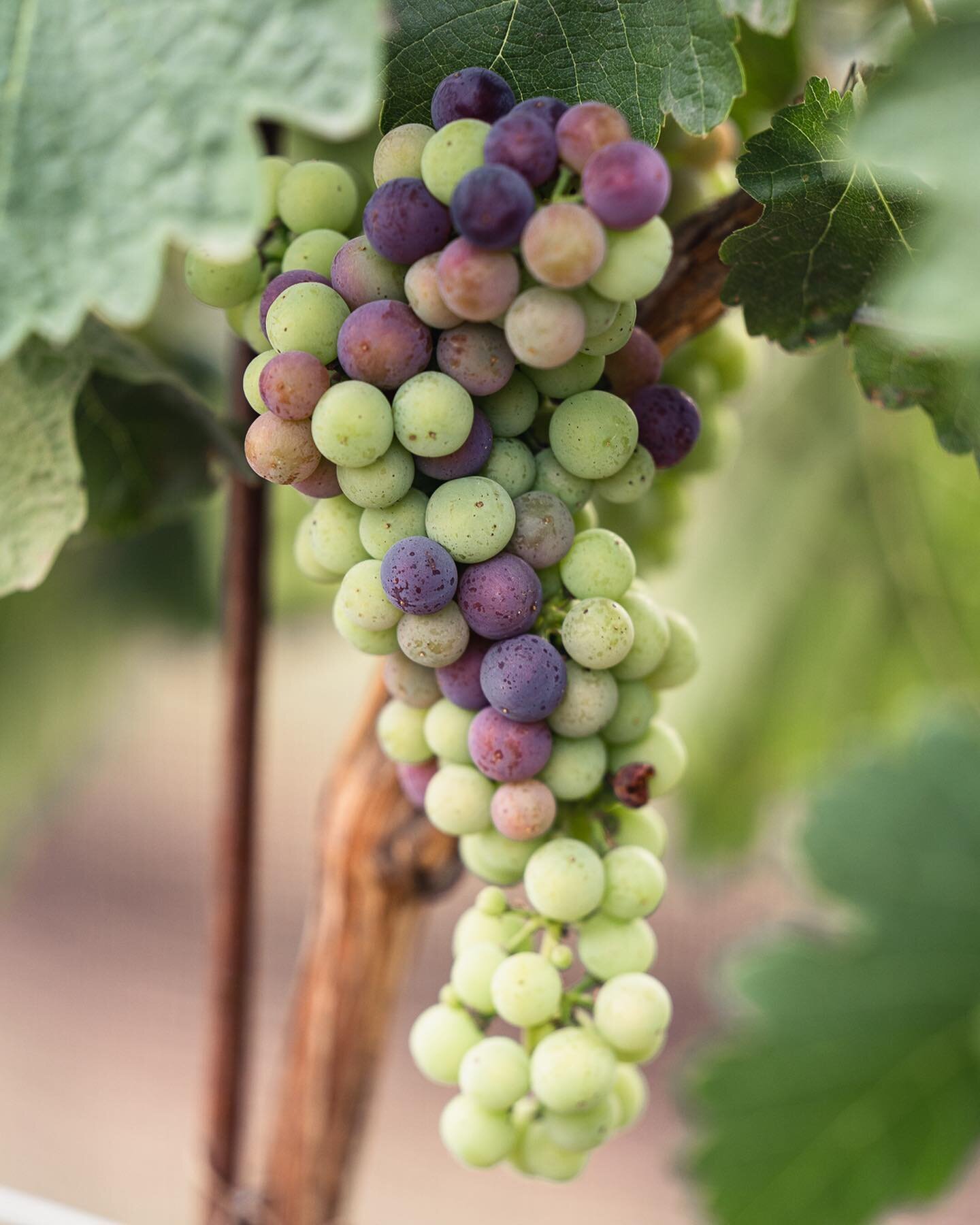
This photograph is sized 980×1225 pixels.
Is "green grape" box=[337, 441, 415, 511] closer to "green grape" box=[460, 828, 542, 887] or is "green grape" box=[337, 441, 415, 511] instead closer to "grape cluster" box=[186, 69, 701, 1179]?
"grape cluster" box=[186, 69, 701, 1179]

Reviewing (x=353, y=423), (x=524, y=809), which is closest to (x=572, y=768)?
(x=524, y=809)

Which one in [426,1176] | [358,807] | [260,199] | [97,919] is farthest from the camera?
[97,919]

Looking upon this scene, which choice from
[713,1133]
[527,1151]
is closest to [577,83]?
[527,1151]

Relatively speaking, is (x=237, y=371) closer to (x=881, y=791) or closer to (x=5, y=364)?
(x=5, y=364)

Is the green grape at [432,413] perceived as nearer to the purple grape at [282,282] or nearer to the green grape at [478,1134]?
the purple grape at [282,282]

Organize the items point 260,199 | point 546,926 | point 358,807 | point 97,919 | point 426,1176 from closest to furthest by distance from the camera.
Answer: point 260,199, point 546,926, point 358,807, point 426,1176, point 97,919
